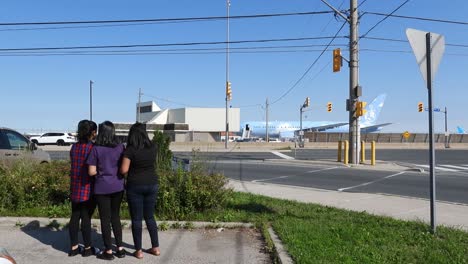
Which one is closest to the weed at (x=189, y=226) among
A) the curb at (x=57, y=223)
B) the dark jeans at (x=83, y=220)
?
the curb at (x=57, y=223)

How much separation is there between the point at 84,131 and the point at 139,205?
1.11 meters

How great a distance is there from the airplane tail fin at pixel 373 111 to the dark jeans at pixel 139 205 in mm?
89433

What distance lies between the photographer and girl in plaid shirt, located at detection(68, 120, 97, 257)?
6.02 meters

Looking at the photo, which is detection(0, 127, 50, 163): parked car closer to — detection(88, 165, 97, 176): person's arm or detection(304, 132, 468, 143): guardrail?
detection(88, 165, 97, 176): person's arm

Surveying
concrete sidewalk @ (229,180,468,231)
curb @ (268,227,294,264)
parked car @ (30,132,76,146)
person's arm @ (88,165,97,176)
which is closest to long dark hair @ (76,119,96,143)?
person's arm @ (88,165,97,176)

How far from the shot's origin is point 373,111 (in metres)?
93.2

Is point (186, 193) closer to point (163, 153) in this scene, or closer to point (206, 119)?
point (163, 153)

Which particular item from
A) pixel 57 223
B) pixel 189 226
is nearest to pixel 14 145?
pixel 57 223

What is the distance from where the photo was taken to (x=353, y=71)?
2495 cm

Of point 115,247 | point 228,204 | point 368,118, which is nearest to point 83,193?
point 115,247

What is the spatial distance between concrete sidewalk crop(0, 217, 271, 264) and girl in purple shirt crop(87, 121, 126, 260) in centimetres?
45

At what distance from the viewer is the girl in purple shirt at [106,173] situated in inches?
230

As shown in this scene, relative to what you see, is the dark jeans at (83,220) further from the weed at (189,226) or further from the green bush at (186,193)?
the green bush at (186,193)

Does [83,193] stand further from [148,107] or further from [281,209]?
[148,107]
